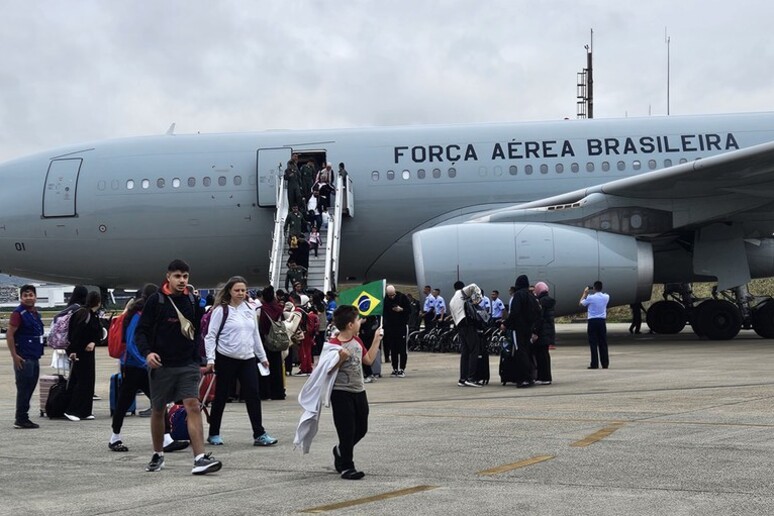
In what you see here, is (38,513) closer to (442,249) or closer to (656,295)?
(442,249)

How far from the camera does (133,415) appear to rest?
41.6 ft

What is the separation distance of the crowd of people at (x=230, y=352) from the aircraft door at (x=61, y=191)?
8186mm

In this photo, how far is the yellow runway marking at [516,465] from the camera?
312 inches

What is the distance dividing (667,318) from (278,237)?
31.4ft

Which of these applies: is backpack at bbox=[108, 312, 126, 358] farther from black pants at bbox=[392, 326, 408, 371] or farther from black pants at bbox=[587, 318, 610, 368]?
black pants at bbox=[587, 318, 610, 368]

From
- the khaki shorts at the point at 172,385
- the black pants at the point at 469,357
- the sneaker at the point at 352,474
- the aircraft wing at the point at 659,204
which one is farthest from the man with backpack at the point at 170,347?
the aircraft wing at the point at 659,204

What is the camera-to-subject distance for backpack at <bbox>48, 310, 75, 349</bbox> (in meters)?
12.1

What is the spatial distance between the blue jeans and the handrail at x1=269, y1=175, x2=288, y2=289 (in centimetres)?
1052

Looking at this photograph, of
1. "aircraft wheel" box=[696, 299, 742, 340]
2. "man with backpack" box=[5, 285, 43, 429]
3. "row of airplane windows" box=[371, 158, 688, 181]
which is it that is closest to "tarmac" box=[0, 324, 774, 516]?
"man with backpack" box=[5, 285, 43, 429]

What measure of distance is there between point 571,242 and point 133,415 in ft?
35.3

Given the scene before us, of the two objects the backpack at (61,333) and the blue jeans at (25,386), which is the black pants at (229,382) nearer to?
the blue jeans at (25,386)

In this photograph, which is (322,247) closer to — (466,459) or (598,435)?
(598,435)

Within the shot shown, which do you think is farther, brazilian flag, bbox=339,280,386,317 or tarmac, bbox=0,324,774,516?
brazilian flag, bbox=339,280,386,317

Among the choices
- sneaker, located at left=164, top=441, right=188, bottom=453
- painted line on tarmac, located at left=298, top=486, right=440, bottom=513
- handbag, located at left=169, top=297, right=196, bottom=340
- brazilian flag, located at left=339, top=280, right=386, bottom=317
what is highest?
brazilian flag, located at left=339, top=280, right=386, bottom=317
